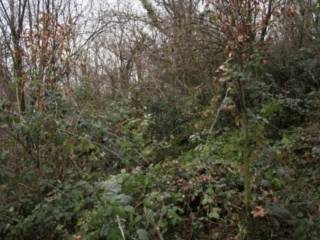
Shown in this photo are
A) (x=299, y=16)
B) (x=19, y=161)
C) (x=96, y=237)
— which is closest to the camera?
(x=96, y=237)

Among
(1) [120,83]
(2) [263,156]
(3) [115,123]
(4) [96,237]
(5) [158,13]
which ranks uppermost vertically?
(5) [158,13]

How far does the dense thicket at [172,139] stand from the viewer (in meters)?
3.87

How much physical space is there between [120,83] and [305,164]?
17.8ft

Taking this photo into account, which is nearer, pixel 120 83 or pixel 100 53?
pixel 120 83

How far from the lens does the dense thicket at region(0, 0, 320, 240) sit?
387 centimetres

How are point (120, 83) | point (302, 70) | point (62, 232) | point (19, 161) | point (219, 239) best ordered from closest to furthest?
point (219, 239), point (62, 232), point (19, 161), point (302, 70), point (120, 83)

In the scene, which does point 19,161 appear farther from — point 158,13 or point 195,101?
point 158,13

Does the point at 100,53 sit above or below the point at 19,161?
above

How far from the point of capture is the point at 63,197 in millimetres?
4703

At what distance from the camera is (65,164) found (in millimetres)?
5586

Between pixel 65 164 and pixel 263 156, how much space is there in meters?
2.51

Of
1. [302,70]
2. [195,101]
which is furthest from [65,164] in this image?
[302,70]

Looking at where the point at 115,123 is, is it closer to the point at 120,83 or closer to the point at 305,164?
the point at 305,164

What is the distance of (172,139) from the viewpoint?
7754 mm
